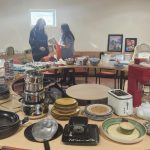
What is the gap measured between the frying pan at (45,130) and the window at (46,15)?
16.9 feet

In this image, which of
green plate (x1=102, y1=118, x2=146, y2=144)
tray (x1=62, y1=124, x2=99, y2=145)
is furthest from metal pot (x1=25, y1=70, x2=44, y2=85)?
green plate (x1=102, y1=118, x2=146, y2=144)

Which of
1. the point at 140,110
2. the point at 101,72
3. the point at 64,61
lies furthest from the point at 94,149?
the point at 101,72

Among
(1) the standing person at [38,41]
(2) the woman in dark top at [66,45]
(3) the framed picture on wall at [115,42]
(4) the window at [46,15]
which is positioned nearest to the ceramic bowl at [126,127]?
(2) the woman in dark top at [66,45]

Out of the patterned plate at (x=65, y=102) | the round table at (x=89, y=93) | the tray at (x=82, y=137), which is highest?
the patterned plate at (x=65, y=102)

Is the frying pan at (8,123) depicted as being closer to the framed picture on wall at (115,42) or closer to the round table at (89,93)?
the round table at (89,93)

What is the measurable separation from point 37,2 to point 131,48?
8.91ft

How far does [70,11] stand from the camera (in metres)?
6.37

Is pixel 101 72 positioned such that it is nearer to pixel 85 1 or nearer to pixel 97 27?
pixel 97 27

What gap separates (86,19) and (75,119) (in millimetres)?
5119

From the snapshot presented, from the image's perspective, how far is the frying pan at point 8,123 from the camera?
1502mm

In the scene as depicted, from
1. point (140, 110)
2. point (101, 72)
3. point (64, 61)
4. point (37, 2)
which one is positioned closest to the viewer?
point (140, 110)

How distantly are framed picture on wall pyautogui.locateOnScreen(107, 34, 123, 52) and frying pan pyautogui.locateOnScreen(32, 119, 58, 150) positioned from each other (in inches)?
201

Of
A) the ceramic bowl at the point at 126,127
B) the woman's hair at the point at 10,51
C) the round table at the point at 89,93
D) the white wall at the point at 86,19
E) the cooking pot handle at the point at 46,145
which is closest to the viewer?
the cooking pot handle at the point at 46,145

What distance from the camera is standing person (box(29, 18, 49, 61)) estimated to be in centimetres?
506
